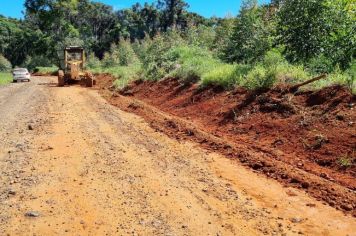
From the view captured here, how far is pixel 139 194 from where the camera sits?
6.37 metres

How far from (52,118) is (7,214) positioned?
25.7 feet

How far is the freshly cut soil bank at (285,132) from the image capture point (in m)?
7.04

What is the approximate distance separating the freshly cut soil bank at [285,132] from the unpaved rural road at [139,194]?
465mm

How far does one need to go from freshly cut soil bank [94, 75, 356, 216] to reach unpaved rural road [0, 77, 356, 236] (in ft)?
1.52

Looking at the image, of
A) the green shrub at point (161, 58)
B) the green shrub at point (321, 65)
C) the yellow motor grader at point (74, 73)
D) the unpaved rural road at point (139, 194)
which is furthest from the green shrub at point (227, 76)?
the yellow motor grader at point (74, 73)

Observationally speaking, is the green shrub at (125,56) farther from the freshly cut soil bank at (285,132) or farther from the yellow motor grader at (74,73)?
the freshly cut soil bank at (285,132)

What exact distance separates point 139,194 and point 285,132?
165 inches

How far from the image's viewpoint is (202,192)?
6.50m

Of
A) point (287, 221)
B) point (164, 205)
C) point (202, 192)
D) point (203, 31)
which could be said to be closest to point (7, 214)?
point (164, 205)

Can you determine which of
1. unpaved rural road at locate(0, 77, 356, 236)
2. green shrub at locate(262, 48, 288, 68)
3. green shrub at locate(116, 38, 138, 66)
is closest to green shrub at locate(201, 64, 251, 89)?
green shrub at locate(262, 48, 288, 68)

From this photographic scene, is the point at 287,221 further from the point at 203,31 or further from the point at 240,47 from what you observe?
the point at 203,31

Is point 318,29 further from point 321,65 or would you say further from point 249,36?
point 249,36

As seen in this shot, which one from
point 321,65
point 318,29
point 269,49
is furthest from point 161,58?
point 321,65

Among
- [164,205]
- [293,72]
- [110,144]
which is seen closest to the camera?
[164,205]
